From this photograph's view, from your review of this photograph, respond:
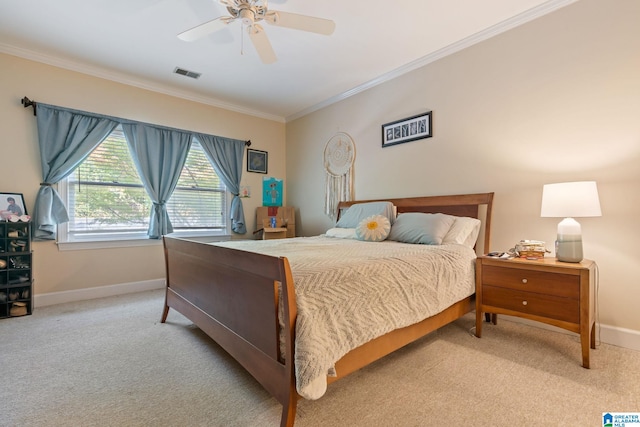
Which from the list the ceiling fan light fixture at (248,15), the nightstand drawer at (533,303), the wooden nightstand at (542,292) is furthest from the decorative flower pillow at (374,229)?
the ceiling fan light fixture at (248,15)

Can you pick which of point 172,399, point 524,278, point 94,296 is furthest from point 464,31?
point 94,296

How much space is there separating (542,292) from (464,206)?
3.39ft

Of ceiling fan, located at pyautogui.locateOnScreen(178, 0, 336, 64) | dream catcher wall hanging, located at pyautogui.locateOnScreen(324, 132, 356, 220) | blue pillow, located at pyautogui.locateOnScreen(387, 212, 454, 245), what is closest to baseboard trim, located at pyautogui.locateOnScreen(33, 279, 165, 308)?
dream catcher wall hanging, located at pyautogui.locateOnScreen(324, 132, 356, 220)

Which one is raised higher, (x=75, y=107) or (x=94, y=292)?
(x=75, y=107)

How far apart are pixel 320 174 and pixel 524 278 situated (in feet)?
9.63

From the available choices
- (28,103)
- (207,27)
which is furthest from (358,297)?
(28,103)

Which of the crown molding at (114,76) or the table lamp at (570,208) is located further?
the crown molding at (114,76)

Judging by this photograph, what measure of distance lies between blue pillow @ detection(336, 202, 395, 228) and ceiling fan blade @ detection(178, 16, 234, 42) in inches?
83.3

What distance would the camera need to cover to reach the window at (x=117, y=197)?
328cm

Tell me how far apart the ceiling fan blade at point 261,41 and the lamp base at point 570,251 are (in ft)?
8.30

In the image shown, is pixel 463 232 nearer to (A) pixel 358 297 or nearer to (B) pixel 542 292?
(B) pixel 542 292

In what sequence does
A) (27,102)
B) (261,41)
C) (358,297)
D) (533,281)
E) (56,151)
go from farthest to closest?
(56,151) < (27,102) < (261,41) < (533,281) < (358,297)

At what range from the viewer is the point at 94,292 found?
3.31m

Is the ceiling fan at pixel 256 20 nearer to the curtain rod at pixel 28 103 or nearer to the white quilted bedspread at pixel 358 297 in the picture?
the white quilted bedspread at pixel 358 297
